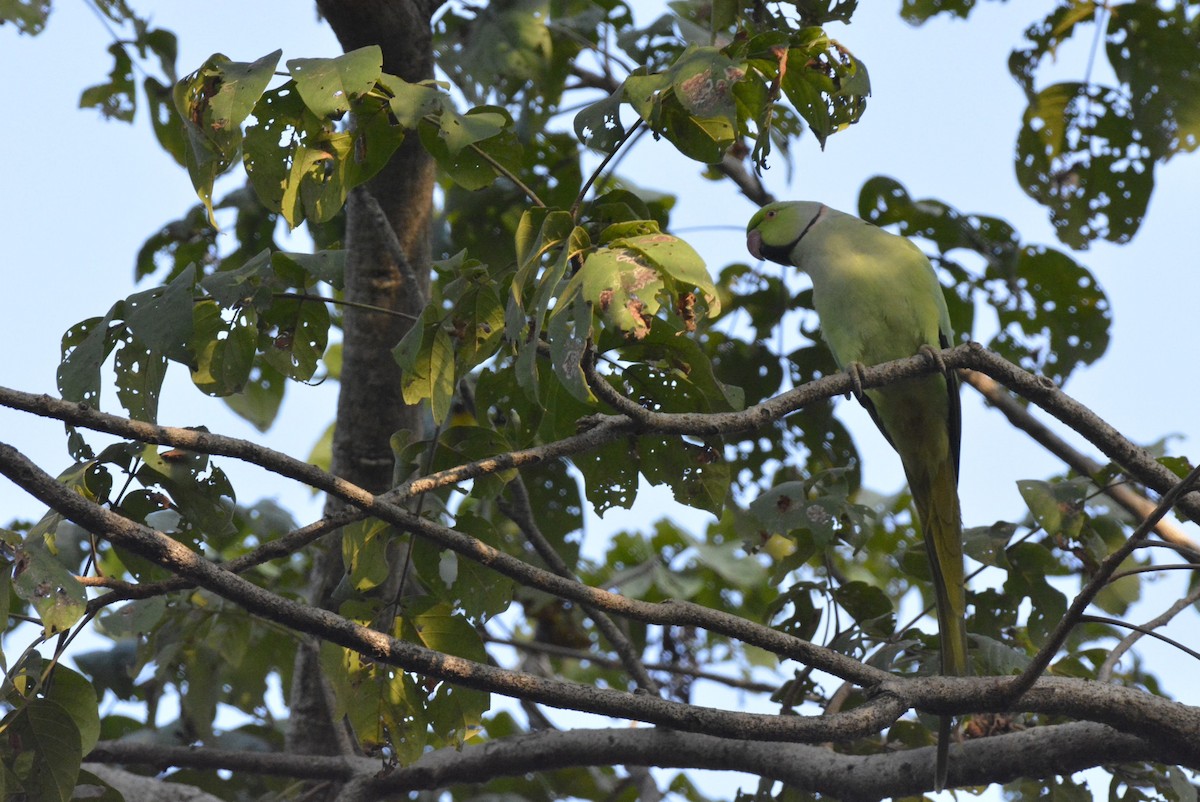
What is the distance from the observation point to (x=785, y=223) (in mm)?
3787

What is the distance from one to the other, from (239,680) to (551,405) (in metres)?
1.87

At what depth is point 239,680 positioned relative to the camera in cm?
368

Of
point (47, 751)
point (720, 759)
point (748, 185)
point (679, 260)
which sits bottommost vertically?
point (47, 751)

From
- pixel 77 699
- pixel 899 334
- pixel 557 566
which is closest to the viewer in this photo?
pixel 77 699

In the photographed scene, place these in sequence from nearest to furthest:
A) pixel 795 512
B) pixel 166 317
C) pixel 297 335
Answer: pixel 166 317 → pixel 297 335 → pixel 795 512

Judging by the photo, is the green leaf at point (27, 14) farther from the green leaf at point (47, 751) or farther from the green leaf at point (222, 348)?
the green leaf at point (47, 751)

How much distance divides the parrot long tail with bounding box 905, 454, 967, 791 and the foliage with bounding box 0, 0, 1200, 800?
0.22ft

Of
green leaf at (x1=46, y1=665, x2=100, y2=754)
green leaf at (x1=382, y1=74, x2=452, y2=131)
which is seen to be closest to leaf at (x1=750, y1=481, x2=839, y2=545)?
green leaf at (x1=382, y1=74, x2=452, y2=131)

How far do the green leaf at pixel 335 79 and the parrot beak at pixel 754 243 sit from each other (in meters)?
2.12

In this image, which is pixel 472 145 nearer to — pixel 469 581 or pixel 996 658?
pixel 469 581

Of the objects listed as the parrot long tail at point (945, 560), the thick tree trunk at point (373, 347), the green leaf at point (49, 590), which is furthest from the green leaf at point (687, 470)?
the green leaf at point (49, 590)

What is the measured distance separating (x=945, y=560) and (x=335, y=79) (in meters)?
2.10

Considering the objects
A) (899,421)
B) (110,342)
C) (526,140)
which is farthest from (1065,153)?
(110,342)

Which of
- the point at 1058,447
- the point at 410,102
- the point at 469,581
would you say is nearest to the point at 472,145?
the point at 410,102
